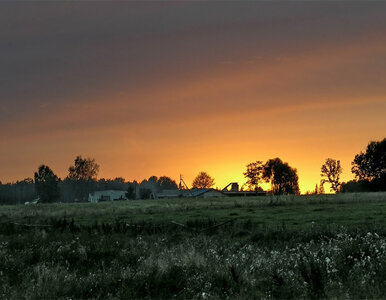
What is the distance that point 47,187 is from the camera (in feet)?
515

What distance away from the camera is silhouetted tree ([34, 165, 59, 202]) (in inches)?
6137

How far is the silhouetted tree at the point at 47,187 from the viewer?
155875 millimetres

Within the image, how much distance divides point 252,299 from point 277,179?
13746 centimetres

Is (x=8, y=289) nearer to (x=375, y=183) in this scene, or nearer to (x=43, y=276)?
(x=43, y=276)

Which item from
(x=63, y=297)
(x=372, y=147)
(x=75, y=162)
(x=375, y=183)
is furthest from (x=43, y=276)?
(x=75, y=162)

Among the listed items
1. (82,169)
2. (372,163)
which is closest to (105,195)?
(82,169)

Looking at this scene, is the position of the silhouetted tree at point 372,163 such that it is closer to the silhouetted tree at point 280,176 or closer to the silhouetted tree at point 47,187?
the silhouetted tree at point 280,176

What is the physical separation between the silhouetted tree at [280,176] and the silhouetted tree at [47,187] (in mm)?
68967

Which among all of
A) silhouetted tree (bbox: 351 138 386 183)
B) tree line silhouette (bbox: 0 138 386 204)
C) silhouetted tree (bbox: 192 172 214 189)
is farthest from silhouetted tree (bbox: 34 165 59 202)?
silhouetted tree (bbox: 351 138 386 183)

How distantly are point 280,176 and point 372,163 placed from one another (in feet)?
112

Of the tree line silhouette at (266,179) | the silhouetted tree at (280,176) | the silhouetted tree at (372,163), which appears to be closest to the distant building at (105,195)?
the tree line silhouette at (266,179)

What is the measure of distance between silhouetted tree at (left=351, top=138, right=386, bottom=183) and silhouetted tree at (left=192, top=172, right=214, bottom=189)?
68.6 m

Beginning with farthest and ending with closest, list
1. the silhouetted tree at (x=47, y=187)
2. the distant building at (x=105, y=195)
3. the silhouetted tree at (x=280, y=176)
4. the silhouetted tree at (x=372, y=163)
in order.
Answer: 1. the distant building at (x=105, y=195)
2. the silhouetted tree at (x=47, y=187)
3. the silhouetted tree at (x=280, y=176)
4. the silhouetted tree at (x=372, y=163)

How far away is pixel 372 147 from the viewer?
117375 millimetres
